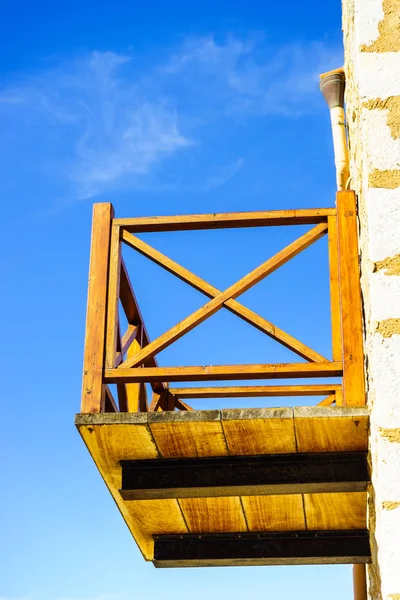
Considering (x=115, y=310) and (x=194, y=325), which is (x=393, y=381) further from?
(x=115, y=310)

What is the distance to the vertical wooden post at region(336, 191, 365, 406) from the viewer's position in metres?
5.11

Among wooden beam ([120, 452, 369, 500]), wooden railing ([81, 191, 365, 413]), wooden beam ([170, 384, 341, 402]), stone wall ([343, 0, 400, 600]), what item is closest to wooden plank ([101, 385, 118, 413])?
wooden railing ([81, 191, 365, 413])

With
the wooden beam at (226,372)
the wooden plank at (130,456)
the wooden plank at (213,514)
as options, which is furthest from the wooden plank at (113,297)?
the wooden plank at (213,514)

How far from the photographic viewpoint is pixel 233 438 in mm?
5133

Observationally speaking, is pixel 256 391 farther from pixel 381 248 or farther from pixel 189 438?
pixel 381 248

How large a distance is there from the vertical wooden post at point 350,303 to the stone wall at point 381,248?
106mm

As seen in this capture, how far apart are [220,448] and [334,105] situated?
3967 millimetres

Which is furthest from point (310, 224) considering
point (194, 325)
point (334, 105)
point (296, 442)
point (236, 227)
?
point (334, 105)

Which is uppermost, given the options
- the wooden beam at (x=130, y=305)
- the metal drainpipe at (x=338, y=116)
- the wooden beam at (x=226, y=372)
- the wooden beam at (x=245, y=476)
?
the metal drainpipe at (x=338, y=116)

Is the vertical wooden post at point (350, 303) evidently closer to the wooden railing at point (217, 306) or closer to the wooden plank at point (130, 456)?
the wooden railing at point (217, 306)

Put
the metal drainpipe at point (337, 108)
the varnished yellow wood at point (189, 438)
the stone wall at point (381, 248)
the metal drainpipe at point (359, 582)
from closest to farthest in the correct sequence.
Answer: the stone wall at point (381, 248)
the varnished yellow wood at point (189, 438)
the metal drainpipe at point (359, 582)
the metal drainpipe at point (337, 108)

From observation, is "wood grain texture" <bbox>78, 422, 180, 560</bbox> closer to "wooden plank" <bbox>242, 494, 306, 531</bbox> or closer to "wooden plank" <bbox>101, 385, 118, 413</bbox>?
"wooden plank" <bbox>101, 385, 118, 413</bbox>

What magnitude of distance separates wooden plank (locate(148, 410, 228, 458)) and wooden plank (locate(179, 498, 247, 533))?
438 mm

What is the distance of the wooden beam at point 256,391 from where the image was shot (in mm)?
7188
